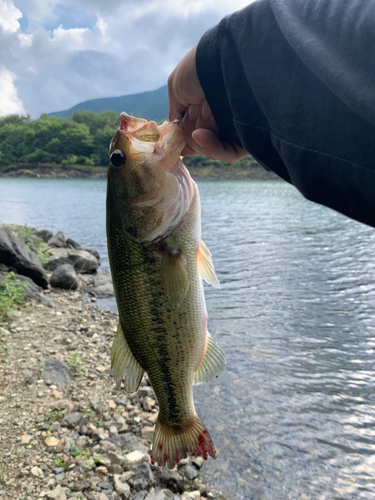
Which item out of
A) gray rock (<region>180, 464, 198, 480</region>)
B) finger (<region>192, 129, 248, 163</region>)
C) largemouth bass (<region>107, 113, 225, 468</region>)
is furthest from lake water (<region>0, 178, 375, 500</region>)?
finger (<region>192, 129, 248, 163</region>)

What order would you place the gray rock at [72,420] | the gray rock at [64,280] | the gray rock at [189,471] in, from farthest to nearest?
the gray rock at [64,280] → the gray rock at [72,420] → the gray rock at [189,471]

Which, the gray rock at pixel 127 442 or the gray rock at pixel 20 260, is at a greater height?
the gray rock at pixel 20 260

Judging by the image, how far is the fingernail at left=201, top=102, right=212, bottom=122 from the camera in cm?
207

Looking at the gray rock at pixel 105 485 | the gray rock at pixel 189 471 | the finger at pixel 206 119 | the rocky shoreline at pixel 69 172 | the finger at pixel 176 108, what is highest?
the rocky shoreline at pixel 69 172

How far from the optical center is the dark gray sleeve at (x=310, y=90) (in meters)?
1.17

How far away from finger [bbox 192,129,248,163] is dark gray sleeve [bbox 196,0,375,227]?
0.50 meters

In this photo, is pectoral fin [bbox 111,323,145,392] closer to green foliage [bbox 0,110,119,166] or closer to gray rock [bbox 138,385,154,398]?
gray rock [bbox 138,385,154,398]

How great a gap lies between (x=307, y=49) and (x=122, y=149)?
4.21 ft

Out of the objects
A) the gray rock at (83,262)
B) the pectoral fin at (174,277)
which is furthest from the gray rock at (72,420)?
the gray rock at (83,262)

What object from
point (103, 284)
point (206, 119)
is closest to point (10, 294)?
point (103, 284)

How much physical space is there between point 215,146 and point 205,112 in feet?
0.68

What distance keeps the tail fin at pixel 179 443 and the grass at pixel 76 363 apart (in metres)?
3.55

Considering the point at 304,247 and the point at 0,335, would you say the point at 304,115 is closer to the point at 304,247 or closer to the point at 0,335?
the point at 0,335

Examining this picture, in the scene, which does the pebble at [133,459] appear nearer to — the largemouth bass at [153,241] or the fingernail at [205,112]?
the largemouth bass at [153,241]
